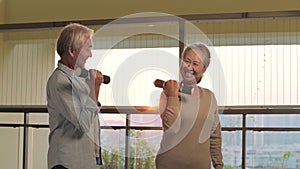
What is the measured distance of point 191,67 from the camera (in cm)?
245

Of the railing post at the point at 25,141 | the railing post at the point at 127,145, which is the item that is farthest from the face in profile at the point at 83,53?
the railing post at the point at 25,141

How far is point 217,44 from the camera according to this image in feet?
14.1

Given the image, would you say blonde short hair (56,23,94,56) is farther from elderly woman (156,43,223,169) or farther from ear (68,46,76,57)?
elderly woman (156,43,223,169)

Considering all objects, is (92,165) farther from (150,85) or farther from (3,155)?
(3,155)

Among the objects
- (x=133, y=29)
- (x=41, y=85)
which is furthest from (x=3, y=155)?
(x=133, y=29)

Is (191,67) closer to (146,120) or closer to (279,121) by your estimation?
(146,120)

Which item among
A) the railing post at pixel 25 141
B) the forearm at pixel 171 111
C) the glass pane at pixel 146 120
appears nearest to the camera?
the forearm at pixel 171 111

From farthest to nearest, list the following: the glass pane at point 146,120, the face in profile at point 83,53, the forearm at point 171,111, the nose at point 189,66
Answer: the glass pane at point 146,120, the nose at point 189,66, the forearm at point 171,111, the face in profile at point 83,53

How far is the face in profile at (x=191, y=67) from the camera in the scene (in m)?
2.45

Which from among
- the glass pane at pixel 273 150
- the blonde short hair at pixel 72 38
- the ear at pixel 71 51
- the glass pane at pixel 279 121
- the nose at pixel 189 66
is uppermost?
the blonde short hair at pixel 72 38

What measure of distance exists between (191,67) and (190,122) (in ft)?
0.82

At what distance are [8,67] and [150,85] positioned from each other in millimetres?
2746

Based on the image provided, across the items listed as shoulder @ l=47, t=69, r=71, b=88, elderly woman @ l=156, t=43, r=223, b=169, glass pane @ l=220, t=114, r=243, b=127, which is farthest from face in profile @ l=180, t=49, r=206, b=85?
glass pane @ l=220, t=114, r=243, b=127

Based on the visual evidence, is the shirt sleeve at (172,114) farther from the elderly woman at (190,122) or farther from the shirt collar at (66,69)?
the shirt collar at (66,69)
